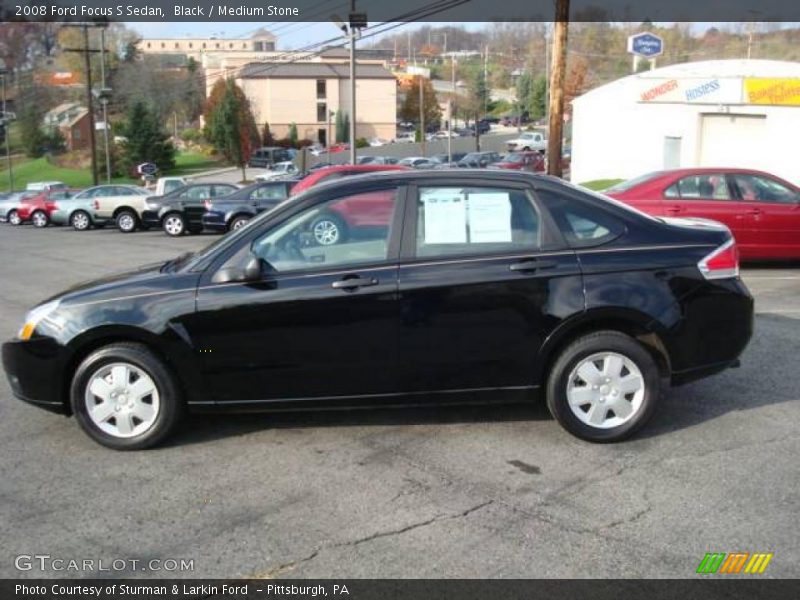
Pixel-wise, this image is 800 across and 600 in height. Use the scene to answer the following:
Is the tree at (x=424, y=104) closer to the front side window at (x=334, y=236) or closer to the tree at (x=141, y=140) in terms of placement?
the tree at (x=141, y=140)

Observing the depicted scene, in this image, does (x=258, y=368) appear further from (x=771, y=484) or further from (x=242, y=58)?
(x=242, y=58)

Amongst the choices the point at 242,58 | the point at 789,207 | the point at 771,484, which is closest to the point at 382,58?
the point at 242,58

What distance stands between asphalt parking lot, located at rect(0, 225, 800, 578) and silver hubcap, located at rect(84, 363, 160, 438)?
188 millimetres

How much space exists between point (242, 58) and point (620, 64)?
4213cm

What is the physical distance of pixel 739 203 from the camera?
11383 mm

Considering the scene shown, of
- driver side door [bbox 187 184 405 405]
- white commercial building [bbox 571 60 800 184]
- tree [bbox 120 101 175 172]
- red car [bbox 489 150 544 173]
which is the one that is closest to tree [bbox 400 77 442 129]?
tree [bbox 120 101 175 172]

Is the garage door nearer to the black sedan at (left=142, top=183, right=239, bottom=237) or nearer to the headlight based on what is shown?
the black sedan at (left=142, top=183, right=239, bottom=237)

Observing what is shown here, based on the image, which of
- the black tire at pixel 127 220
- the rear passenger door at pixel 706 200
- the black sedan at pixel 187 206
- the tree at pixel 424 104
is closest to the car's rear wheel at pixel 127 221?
the black tire at pixel 127 220

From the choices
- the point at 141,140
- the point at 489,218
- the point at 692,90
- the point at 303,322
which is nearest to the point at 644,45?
the point at 692,90

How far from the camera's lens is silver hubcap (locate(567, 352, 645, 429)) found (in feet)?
15.9

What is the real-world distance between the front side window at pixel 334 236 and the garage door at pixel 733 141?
2311cm

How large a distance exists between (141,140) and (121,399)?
68150mm

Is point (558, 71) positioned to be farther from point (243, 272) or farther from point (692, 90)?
point (243, 272)

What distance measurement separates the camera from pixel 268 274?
15.9 feet
